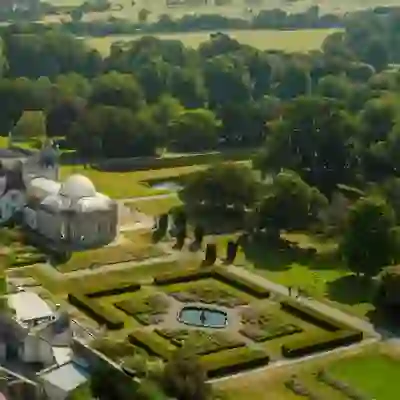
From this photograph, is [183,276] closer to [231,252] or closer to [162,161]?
[231,252]

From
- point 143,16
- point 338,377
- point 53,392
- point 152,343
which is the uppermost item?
point 143,16

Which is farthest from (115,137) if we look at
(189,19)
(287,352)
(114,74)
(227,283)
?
(189,19)

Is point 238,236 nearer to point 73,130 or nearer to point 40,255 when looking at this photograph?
point 40,255

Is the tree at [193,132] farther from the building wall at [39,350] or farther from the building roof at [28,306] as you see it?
the building wall at [39,350]

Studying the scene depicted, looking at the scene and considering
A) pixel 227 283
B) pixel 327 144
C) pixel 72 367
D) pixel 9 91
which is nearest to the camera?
pixel 72 367

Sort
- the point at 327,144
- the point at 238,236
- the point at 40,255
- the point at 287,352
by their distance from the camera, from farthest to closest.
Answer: the point at 327,144 → the point at 238,236 → the point at 40,255 → the point at 287,352

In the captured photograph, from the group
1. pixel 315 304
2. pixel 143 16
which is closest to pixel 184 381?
pixel 315 304

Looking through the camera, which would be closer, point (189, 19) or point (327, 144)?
point (327, 144)
